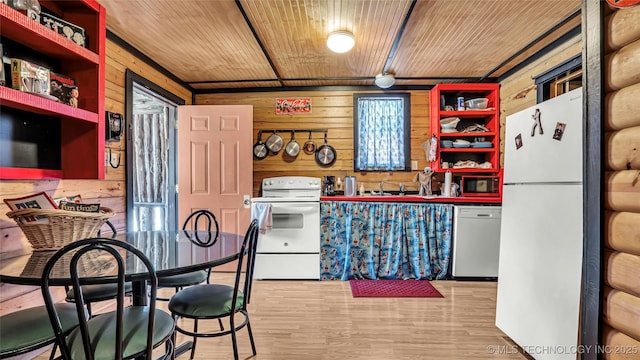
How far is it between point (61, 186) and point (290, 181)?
2.28 meters

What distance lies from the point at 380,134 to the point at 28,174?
3.36 m

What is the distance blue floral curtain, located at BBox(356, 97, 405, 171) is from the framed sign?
71 centimetres

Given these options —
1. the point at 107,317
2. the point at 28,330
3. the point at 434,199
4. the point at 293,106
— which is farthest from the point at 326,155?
the point at 28,330

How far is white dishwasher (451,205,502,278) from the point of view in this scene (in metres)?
3.18

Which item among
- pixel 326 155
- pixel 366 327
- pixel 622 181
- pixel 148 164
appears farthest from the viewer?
pixel 148 164

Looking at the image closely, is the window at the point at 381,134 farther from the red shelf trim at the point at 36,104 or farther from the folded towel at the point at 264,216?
the red shelf trim at the point at 36,104

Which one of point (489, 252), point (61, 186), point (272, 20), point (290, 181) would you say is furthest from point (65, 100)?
point (489, 252)

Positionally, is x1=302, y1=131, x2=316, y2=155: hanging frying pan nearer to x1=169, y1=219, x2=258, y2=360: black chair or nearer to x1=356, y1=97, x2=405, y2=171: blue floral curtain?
x1=356, y1=97, x2=405, y2=171: blue floral curtain

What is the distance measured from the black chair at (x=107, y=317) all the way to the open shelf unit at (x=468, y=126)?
331 cm

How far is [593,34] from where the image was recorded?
1.26 m

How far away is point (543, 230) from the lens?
1.68 meters

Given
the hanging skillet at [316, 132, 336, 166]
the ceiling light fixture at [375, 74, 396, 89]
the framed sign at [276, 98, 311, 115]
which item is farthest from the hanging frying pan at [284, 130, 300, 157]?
the ceiling light fixture at [375, 74, 396, 89]

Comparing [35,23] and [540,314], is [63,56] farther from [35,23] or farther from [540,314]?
[540,314]

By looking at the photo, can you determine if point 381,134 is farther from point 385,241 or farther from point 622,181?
point 622,181
